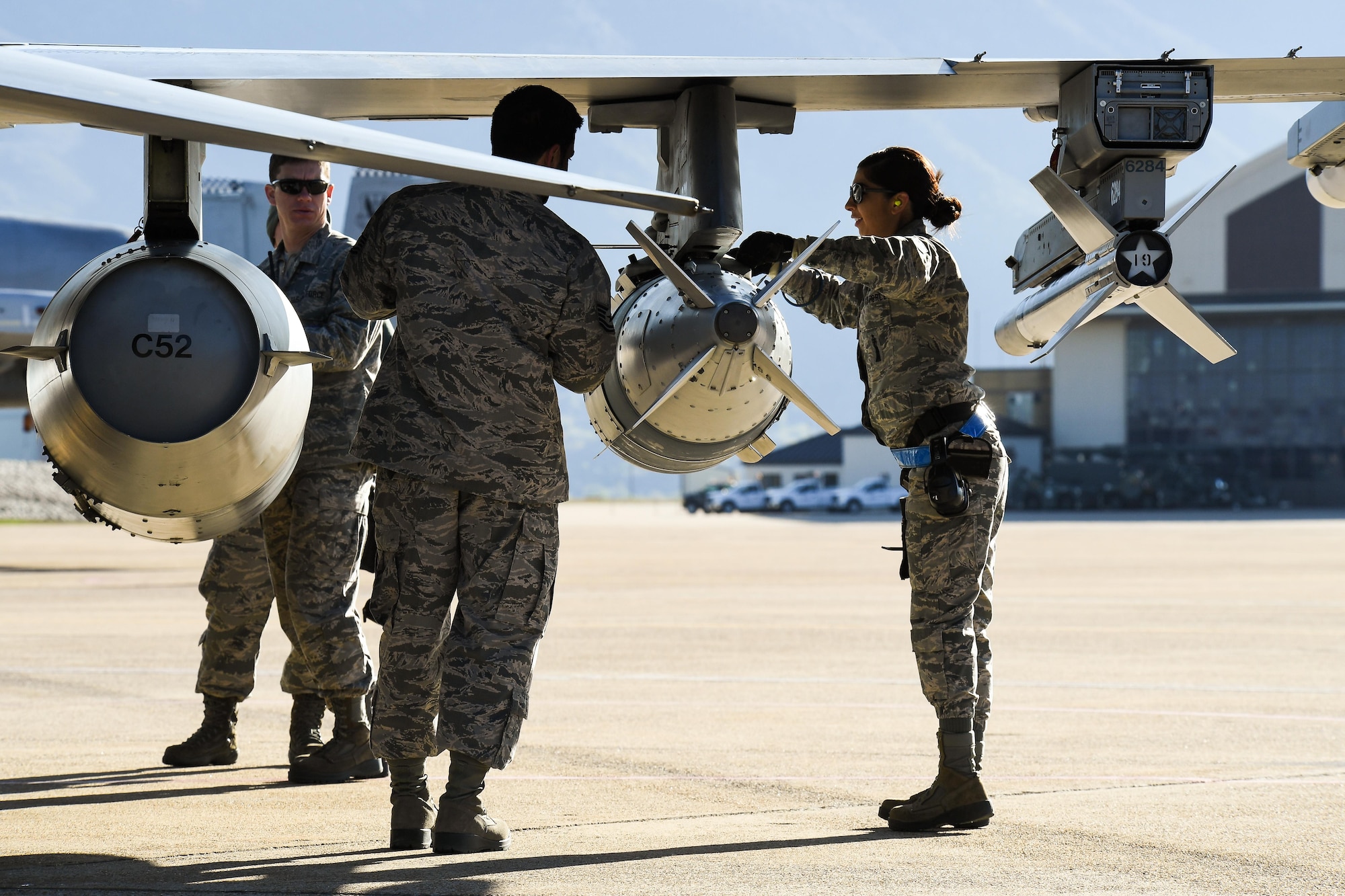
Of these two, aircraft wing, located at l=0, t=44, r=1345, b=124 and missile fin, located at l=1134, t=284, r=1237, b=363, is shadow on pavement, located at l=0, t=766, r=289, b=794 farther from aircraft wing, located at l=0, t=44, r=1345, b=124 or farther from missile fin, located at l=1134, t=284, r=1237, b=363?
missile fin, located at l=1134, t=284, r=1237, b=363

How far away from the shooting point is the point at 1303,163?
5.70 metres

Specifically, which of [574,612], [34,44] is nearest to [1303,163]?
[34,44]

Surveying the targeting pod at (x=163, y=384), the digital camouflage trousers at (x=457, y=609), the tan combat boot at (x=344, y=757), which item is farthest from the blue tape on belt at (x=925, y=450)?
the tan combat boot at (x=344, y=757)

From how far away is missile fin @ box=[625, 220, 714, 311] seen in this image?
4102 millimetres

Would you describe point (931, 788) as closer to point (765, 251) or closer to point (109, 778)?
point (765, 251)

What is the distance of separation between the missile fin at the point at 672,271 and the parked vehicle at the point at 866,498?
182ft

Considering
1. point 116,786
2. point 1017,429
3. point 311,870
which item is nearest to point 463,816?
point 311,870

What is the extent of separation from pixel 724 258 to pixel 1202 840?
2515 mm

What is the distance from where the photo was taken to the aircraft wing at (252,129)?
123 inches

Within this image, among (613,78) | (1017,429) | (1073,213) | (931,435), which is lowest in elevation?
(931,435)

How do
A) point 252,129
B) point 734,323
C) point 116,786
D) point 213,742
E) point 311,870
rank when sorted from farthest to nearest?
1. point 213,742
2. point 116,786
3. point 734,323
4. point 311,870
5. point 252,129

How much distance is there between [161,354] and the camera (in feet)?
13.3

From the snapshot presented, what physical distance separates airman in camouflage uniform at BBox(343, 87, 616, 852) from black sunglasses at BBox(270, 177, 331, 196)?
1.55 m

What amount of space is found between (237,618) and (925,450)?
3.13m
